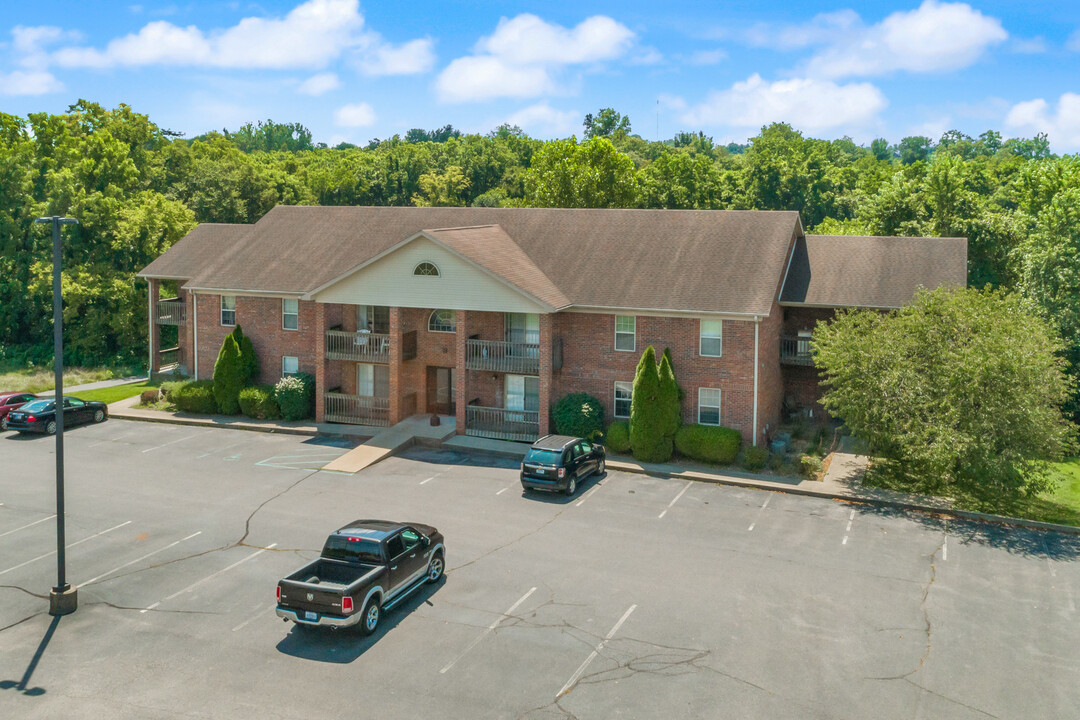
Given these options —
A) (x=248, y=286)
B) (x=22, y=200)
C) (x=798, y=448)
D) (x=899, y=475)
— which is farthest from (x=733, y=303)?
(x=22, y=200)

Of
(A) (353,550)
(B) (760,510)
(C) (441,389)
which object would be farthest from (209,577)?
(C) (441,389)

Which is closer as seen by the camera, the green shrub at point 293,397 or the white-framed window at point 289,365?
the green shrub at point 293,397

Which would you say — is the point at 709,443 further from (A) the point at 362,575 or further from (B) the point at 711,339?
(A) the point at 362,575

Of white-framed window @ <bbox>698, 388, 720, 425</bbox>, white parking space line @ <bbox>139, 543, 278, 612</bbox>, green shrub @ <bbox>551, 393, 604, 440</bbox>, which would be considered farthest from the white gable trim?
white parking space line @ <bbox>139, 543, 278, 612</bbox>

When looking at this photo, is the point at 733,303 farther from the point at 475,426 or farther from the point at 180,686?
the point at 180,686

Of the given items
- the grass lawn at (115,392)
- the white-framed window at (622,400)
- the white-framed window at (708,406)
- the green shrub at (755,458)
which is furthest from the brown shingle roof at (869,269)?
the grass lawn at (115,392)

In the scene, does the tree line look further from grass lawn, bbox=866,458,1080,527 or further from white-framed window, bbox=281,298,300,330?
white-framed window, bbox=281,298,300,330

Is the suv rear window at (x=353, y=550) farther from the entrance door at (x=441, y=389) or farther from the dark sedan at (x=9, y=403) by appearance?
the dark sedan at (x=9, y=403)
